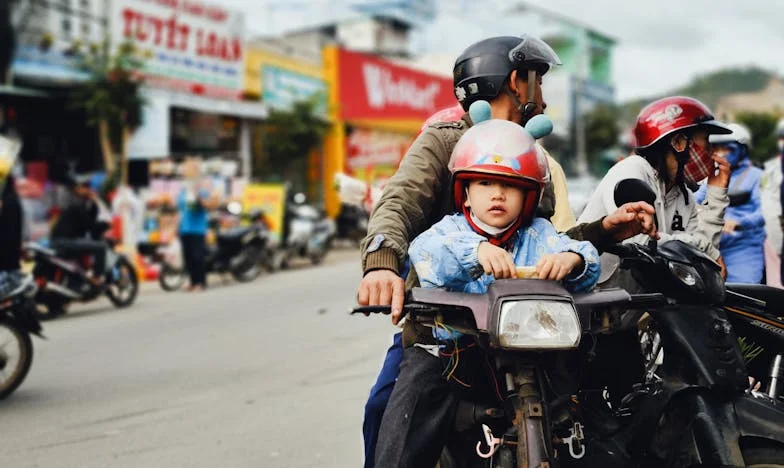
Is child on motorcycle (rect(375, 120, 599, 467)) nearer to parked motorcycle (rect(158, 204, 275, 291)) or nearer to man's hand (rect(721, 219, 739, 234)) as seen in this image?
man's hand (rect(721, 219, 739, 234))

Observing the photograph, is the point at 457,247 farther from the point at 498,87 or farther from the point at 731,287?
the point at 731,287

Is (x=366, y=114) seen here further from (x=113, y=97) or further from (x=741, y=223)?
(x=741, y=223)

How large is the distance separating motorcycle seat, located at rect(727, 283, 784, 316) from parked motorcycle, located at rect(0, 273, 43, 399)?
520cm

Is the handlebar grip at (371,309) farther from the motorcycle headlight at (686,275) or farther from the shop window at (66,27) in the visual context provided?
the shop window at (66,27)

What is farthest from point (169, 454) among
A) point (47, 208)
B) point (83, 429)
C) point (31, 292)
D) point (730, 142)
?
point (47, 208)

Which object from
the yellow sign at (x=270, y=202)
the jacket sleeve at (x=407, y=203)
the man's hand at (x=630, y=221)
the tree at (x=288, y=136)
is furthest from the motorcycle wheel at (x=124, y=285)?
the tree at (x=288, y=136)

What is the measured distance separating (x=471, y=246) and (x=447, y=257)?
0.07 m

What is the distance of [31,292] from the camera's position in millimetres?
7105

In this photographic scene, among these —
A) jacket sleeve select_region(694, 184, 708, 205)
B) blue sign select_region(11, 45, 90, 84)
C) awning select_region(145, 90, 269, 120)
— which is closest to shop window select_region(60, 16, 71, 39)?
blue sign select_region(11, 45, 90, 84)

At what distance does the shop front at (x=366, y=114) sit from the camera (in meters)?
27.8

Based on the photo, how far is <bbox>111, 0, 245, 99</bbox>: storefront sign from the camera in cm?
1864

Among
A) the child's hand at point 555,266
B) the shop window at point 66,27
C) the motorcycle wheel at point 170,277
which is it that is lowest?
the motorcycle wheel at point 170,277

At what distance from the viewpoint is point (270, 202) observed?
19.2 m

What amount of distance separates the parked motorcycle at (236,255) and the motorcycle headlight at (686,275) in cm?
1302
